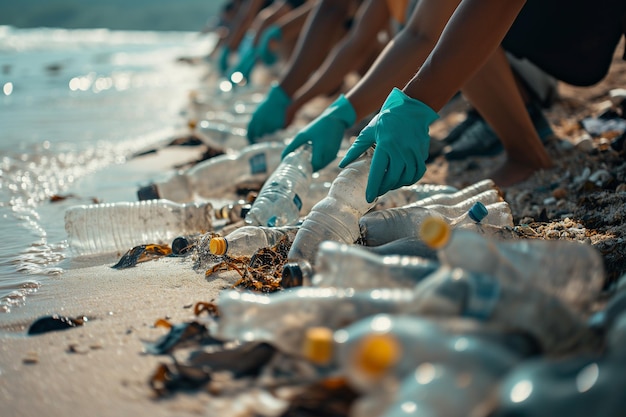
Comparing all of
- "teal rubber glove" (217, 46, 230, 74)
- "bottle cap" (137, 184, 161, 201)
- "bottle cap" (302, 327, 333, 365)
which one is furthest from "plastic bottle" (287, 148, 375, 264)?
"teal rubber glove" (217, 46, 230, 74)

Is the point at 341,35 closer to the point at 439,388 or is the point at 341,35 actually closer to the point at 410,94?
the point at 410,94

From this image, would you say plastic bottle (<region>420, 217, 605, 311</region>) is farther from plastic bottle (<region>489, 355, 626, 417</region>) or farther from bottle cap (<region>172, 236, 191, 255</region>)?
bottle cap (<region>172, 236, 191, 255</region>)

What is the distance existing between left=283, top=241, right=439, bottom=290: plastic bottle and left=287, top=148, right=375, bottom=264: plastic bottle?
1.58 feet

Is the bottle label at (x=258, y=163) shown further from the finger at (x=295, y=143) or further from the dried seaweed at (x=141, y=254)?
the dried seaweed at (x=141, y=254)

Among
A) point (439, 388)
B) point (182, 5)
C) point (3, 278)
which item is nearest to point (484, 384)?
point (439, 388)

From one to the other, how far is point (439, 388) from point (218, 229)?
68.7 inches

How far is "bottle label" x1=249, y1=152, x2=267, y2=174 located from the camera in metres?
3.25

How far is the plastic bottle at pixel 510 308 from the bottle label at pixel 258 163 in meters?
2.11

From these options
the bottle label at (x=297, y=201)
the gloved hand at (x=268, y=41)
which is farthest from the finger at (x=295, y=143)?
the gloved hand at (x=268, y=41)

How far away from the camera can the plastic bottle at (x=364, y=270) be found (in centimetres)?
141

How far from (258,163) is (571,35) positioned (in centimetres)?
151

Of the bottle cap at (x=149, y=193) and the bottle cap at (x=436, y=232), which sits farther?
the bottle cap at (x=149, y=193)

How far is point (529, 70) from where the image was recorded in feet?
12.5

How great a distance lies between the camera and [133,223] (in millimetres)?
2713
